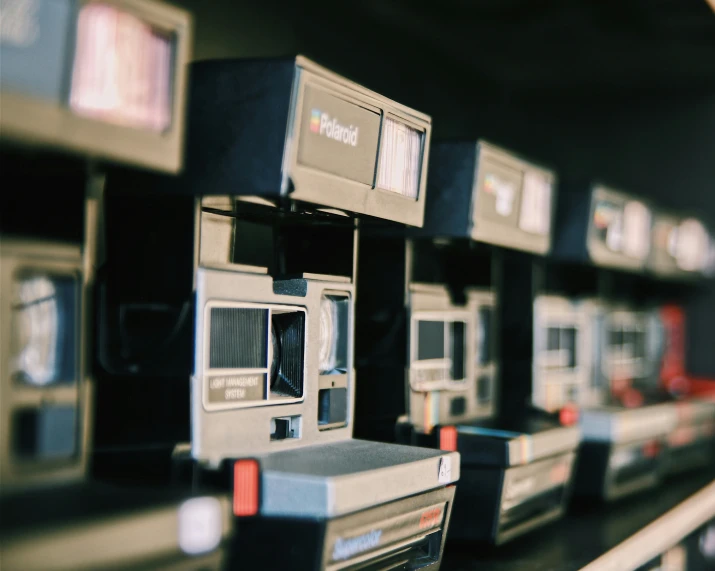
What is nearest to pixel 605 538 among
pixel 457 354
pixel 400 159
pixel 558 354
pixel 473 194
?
pixel 457 354

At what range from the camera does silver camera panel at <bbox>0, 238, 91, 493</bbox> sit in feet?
4.46

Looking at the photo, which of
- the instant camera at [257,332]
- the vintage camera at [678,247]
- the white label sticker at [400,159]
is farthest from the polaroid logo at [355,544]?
the vintage camera at [678,247]

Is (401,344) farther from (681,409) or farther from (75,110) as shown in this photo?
(681,409)

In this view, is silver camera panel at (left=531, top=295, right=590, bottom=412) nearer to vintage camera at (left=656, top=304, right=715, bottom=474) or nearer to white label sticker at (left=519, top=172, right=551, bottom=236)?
white label sticker at (left=519, top=172, right=551, bottom=236)

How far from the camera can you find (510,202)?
266 cm

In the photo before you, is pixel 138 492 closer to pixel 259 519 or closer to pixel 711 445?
pixel 259 519

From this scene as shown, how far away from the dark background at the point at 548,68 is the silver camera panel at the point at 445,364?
921 millimetres

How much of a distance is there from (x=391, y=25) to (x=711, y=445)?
231 cm

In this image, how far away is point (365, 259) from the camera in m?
2.46

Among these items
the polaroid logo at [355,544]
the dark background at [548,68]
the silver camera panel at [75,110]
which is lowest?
the polaroid logo at [355,544]

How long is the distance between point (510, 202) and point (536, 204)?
0.76 feet

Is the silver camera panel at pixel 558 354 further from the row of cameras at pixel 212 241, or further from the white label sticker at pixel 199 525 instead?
the white label sticker at pixel 199 525

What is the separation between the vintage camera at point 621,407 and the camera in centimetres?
321

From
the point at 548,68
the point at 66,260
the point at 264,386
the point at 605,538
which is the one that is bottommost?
the point at 605,538
